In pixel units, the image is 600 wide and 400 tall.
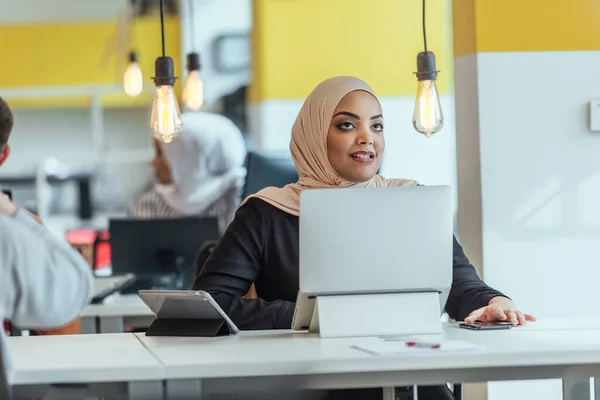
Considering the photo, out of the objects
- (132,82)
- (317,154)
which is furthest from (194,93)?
(317,154)

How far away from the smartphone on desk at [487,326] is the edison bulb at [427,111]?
49.2 inches

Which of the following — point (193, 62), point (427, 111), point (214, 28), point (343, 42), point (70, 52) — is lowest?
point (427, 111)

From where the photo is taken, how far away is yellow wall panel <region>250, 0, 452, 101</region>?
7238 millimetres

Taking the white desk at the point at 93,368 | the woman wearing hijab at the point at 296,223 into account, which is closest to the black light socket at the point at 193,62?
the woman wearing hijab at the point at 296,223

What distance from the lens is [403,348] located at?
226 cm

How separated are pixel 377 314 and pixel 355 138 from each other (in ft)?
2.30

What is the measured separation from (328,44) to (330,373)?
547 cm

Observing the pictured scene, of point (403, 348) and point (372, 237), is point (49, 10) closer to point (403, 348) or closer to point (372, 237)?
point (372, 237)

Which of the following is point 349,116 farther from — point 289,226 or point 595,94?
point 595,94

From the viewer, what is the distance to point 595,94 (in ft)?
11.8

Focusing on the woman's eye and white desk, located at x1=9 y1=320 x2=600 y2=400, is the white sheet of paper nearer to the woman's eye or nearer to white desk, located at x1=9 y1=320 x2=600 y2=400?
white desk, located at x1=9 y1=320 x2=600 y2=400

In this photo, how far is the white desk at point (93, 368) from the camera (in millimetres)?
2107

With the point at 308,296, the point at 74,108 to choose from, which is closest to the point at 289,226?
the point at 308,296

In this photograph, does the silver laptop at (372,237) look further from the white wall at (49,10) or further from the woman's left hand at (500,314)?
the white wall at (49,10)
